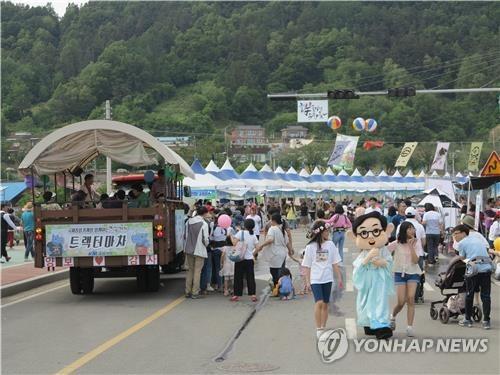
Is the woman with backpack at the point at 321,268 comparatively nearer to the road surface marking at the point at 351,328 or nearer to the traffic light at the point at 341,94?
the road surface marking at the point at 351,328

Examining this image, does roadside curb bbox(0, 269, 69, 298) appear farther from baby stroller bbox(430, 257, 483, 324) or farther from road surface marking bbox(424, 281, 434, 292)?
baby stroller bbox(430, 257, 483, 324)

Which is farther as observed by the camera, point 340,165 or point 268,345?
point 340,165

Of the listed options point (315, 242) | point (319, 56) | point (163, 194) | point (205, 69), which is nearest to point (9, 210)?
point (163, 194)

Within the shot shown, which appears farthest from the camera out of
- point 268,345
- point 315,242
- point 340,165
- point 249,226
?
point 340,165

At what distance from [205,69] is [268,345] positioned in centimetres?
15761

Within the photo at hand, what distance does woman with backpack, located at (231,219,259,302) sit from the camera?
15016mm

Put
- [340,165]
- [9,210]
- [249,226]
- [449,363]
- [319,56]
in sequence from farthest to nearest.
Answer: [319,56] → [340,165] → [9,210] → [249,226] → [449,363]

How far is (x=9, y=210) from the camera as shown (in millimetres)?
28641

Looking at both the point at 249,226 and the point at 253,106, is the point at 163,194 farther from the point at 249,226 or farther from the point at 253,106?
the point at 253,106

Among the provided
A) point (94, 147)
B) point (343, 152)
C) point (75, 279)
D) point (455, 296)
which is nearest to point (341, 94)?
point (94, 147)

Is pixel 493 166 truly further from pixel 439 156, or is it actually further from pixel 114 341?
pixel 439 156

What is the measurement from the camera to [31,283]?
18188mm

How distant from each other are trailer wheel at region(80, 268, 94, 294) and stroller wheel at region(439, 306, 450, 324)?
7420 millimetres

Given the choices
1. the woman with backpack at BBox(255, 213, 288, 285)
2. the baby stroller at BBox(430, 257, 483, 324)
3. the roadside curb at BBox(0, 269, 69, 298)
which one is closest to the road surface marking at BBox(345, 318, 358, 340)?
the baby stroller at BBox(430, 257, 483, 324)
